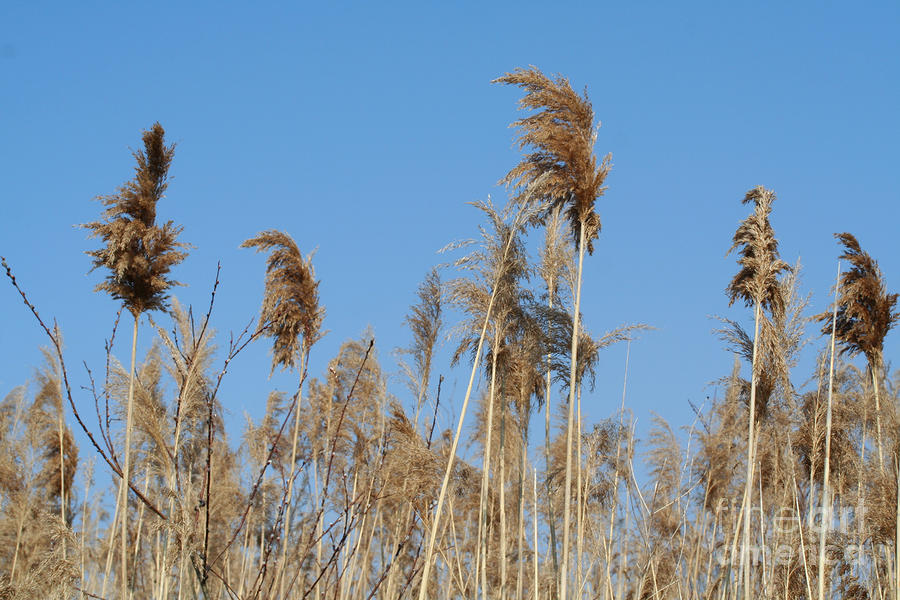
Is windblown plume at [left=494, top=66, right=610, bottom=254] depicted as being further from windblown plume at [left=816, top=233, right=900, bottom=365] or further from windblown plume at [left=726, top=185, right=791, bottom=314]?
windblown plume at [left=816, top=233, right=900, bottom=365]

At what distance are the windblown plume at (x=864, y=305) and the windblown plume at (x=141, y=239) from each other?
6.03m

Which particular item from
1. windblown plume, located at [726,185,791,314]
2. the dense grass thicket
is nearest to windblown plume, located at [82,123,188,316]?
the dense grass thicket

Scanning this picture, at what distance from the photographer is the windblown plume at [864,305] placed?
7613 mm

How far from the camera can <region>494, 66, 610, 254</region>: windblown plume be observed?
18.7 ft

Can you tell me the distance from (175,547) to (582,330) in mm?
4527

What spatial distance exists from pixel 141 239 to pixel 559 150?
2.89 metres

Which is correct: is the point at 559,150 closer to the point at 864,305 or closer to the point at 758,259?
the point at 758,259

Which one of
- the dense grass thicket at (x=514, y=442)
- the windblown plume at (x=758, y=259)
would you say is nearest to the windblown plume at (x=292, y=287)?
the dense grass thicket at (x=514, y=442)

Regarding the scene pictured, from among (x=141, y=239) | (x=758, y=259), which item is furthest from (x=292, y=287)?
(x=758, y=259)

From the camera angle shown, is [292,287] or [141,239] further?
[292,287]

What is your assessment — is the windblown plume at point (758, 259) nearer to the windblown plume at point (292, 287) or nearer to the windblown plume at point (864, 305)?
the windblown plume at point (864, 305)

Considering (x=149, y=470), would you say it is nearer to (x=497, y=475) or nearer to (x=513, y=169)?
(x=497, y=475)

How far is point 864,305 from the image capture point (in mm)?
7715

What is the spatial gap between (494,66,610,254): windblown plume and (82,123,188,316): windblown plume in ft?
8.05
